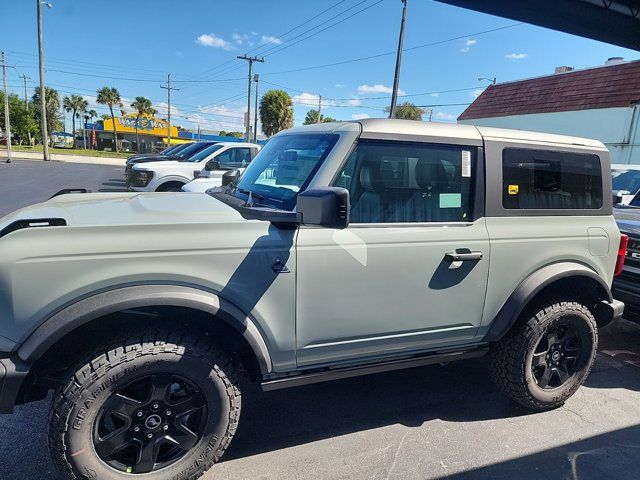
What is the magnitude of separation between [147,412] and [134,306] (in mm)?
596

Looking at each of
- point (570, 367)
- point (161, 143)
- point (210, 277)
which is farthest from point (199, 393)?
point (161, 143)

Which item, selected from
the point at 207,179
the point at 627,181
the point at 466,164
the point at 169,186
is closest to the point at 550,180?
the point at 466,164

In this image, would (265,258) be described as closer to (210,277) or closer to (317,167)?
(210,277)

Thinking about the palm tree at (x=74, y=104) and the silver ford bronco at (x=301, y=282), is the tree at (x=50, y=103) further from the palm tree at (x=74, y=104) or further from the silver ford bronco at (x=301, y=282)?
the silver ford bronco at (x=301, y=282)

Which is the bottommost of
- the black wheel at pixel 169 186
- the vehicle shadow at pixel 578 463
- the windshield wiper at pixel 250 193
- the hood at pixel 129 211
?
the vehicle shadow at pixel 578 463

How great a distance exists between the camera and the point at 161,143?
64188 millimetres

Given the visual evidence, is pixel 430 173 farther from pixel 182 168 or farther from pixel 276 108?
pixel 276 108

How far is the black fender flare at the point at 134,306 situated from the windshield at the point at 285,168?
2.34 feet

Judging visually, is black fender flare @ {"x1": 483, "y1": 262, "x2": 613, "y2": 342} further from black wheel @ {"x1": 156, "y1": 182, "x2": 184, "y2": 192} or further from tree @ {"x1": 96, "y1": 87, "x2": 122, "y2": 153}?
tree @ {"x1": 96, "y1": 87, "x2": 122, "y2": 153}

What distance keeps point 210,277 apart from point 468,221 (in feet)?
5.46

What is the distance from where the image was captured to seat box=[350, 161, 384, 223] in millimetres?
2598

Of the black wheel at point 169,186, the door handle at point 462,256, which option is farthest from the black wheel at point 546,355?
the black wheel at point 169,186

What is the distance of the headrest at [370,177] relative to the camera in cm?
266

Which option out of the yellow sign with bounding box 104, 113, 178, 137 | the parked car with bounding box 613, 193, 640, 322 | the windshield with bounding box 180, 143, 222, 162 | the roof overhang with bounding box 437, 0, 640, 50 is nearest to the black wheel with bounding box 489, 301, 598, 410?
the parked car with bounding box 613, 193, 640, 322
